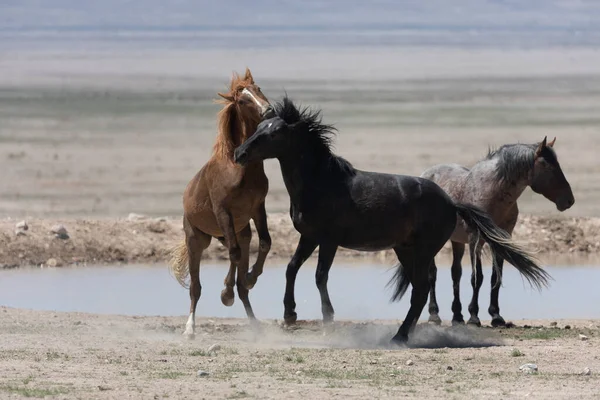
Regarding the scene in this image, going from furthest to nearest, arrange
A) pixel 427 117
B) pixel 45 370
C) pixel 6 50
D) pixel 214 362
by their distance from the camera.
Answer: pixel 6 50, pixel 427 117, pixel 214 362, pixel 45 370

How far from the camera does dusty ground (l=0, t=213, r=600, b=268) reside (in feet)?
52.1

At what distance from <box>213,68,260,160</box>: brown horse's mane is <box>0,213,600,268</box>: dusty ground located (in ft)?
12.4

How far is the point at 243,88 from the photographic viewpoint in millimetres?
11930

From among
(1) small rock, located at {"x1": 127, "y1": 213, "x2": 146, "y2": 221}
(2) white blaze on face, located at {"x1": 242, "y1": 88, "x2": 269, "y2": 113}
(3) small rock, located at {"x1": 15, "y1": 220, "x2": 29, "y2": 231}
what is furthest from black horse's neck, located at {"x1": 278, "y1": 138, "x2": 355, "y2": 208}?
(1) small rock, located at {"x1": 127, "y1": 213, "x2": 146, "y2": 221}

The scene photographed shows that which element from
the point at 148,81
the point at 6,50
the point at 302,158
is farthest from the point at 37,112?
the point at 6,50

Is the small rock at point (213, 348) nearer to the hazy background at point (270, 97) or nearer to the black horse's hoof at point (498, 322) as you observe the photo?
the black horse's hoof at point (498, 322)

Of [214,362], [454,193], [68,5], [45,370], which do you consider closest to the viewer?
[45,370]

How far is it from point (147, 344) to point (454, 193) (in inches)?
146

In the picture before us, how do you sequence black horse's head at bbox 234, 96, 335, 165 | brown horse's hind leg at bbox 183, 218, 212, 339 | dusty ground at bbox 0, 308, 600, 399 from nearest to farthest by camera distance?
dusty ground at bbox 0, 308, 600, 399
black horse's head at bbox 234, 96, 335, 165
brown horse's hind leg at bbox 183, 218, 212, 339

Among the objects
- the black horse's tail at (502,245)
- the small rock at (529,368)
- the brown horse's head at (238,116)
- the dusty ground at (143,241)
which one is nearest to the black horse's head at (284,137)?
the brown horse's head at (238,116)

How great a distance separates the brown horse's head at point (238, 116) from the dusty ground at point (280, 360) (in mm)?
1640

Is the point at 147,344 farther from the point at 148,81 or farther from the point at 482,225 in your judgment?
the point at 148,81

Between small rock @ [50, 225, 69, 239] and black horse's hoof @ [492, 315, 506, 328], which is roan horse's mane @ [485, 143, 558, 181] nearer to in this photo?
black horse's hoof @ [492, 315, 506, 328]

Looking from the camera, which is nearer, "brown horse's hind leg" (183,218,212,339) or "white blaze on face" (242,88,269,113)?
"white blaze on face" (242,88,269,113)
